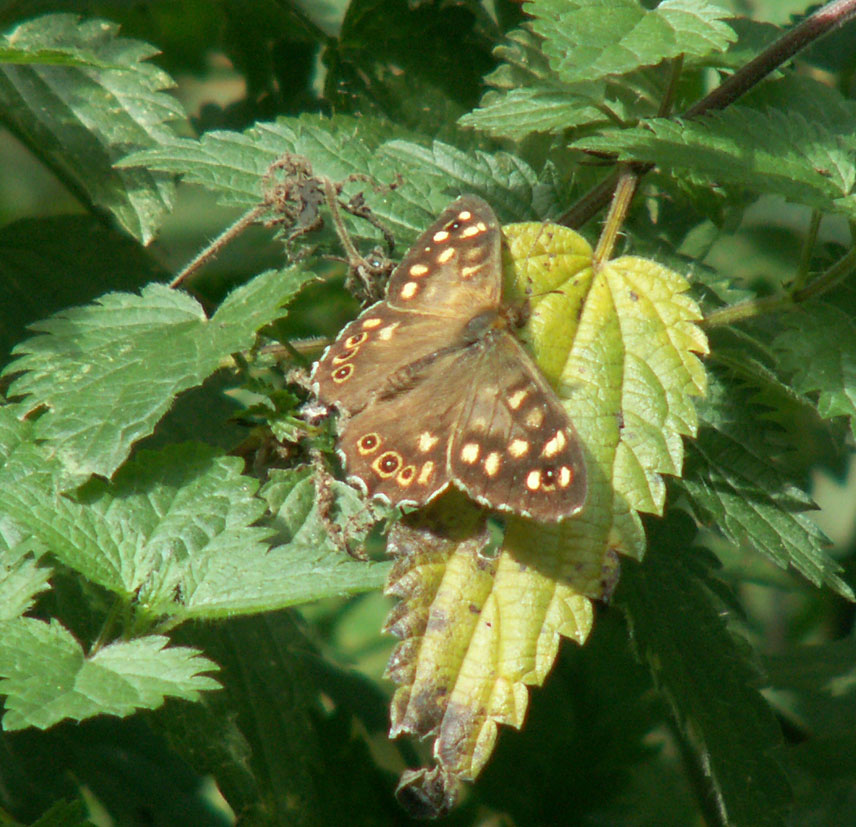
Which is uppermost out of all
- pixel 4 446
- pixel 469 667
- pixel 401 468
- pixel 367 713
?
pixel 4 446

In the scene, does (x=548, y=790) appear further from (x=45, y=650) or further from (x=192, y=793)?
(x=45, y=650)

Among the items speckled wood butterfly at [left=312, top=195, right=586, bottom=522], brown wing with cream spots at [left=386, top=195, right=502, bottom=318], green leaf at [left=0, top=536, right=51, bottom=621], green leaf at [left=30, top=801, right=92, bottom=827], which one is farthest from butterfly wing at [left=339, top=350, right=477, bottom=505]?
green leaf at [left=30, top=801, right=92, bottom=827]

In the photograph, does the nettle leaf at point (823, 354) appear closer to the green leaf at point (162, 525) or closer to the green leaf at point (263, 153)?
the green leaf at point (263, 153)

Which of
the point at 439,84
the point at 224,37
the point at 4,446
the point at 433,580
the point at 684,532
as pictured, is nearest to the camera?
the point at 433,580

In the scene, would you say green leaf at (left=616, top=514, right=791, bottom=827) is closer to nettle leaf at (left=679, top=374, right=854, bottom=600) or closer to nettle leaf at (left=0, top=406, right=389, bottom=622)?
nettle leaf at (left=679, top=374, right=854, bottom=600)

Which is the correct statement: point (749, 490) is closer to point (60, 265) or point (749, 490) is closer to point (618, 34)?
point (618, 34)

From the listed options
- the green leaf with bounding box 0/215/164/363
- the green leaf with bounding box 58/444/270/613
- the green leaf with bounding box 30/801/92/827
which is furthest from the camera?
the green leaf with bounding box 0/215/164/363

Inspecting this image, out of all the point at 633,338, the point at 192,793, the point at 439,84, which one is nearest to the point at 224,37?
the point at 439,84

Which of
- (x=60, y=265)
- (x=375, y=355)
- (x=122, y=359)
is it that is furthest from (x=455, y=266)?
(x=60, y=265)
